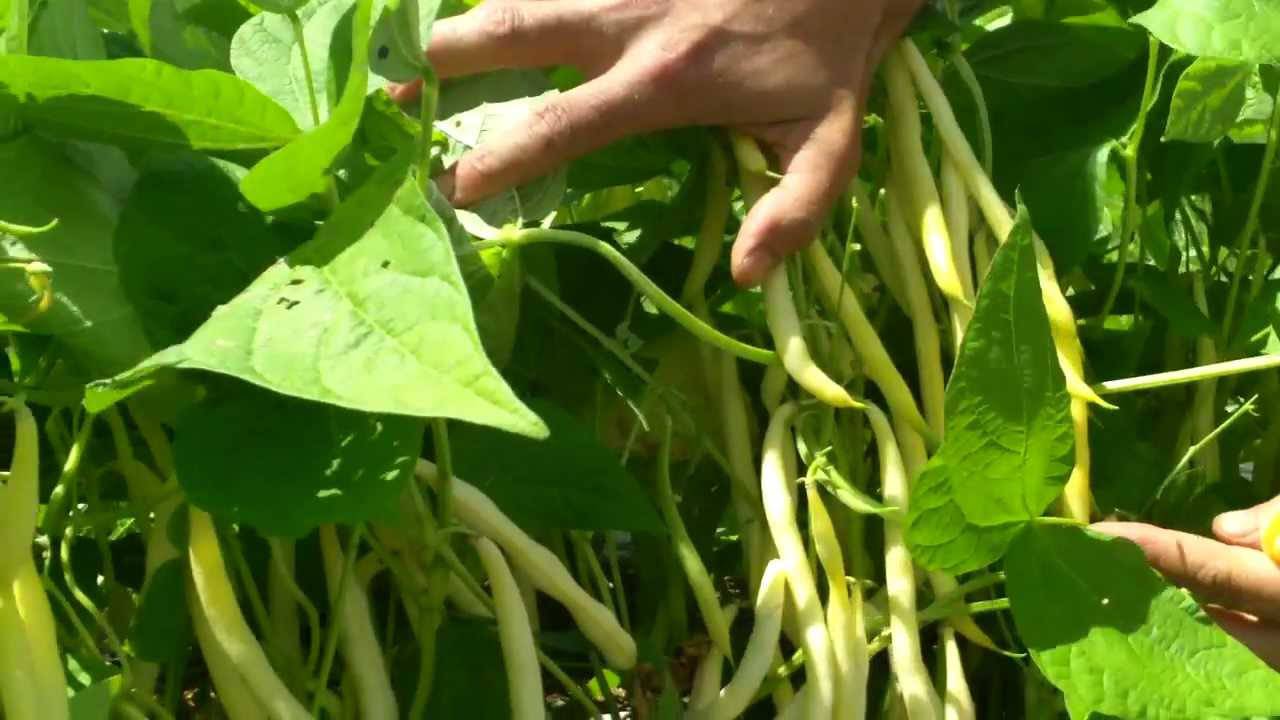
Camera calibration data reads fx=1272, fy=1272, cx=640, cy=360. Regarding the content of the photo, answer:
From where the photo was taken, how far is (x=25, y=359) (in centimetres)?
35

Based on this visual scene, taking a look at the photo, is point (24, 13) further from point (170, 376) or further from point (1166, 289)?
point (1166, 289)

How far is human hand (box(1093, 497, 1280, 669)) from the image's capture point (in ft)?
1.25

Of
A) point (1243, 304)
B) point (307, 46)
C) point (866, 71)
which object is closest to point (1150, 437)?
point (1243, 304)

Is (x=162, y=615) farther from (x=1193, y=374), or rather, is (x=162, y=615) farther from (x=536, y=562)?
(x=1193, y=374)

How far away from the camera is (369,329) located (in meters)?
0.27

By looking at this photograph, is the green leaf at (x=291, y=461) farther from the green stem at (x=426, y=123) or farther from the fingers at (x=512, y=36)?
the fingers at (x=512, y=36)

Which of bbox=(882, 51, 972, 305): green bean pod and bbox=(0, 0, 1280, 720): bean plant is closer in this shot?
bbox=(0, 0, 1280, 720): bean plant

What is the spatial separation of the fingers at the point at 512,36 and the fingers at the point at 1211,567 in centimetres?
24

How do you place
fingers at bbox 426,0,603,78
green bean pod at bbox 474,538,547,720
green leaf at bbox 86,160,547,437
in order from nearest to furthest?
1. green leaf at bbox 86,160,547,437
2. green bean pod at bbox 474,538,547,720
3. fingers at bbox 426,0,603,78

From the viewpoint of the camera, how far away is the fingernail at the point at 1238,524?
402mm

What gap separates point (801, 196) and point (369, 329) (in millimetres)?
206

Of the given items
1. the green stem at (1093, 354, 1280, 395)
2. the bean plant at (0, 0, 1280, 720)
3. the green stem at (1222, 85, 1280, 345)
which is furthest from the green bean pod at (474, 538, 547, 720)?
the green stem at (1222, 85, 1280, 345)

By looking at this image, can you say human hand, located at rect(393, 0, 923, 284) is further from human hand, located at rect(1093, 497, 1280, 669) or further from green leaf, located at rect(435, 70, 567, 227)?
human hand, located at rect(1093, 497, 1280, 669)

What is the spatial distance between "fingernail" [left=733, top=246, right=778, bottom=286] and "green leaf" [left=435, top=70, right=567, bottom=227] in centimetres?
6
